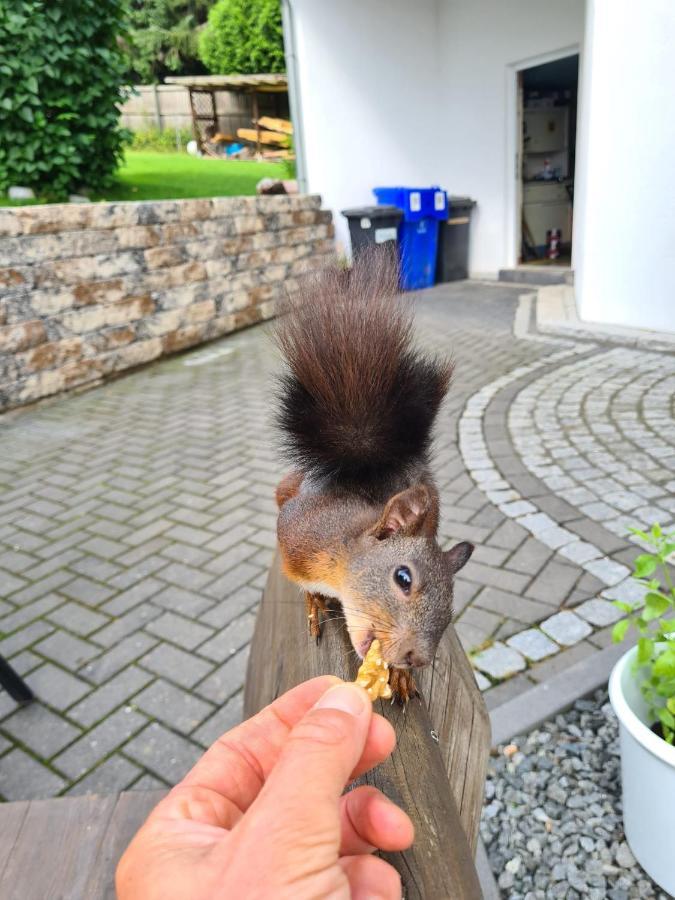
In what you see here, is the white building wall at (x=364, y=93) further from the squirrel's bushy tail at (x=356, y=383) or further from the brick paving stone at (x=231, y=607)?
the squirrel's bushy tail at (x=356, y=383)

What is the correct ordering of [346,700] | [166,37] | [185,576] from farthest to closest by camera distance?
[166,37] < [185,576] < [346,700]

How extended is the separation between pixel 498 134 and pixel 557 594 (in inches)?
362

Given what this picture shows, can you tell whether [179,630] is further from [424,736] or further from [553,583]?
[424,736]

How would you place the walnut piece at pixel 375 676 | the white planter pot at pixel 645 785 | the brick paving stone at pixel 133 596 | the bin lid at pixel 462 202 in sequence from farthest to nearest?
1. the bin lid at pixel 462 202
2. the brick paving stone at pixel 133 596
3. the white planter pot at pixel 645 785
4. the walnut piece at pixel 375 676

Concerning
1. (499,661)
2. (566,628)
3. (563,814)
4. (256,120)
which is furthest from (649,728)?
(256,120)

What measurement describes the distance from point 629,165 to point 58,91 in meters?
5.96

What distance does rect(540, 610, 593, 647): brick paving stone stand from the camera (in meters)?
2.57

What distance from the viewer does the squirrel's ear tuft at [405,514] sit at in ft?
3.76

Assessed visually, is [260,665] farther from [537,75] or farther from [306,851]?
[537,75]

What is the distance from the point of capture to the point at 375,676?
999 millimetres

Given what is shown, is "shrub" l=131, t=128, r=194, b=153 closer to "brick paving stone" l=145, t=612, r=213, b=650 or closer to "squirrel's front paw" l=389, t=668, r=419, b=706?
"brick paving stone" l=145, t=612, r=213, b=650

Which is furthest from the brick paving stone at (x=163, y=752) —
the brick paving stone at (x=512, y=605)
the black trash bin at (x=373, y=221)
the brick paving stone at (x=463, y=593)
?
the black trash bin at (x=373, y=221)

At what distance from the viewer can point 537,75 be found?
10.6 metres

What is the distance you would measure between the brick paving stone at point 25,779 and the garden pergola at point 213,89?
16499mm
